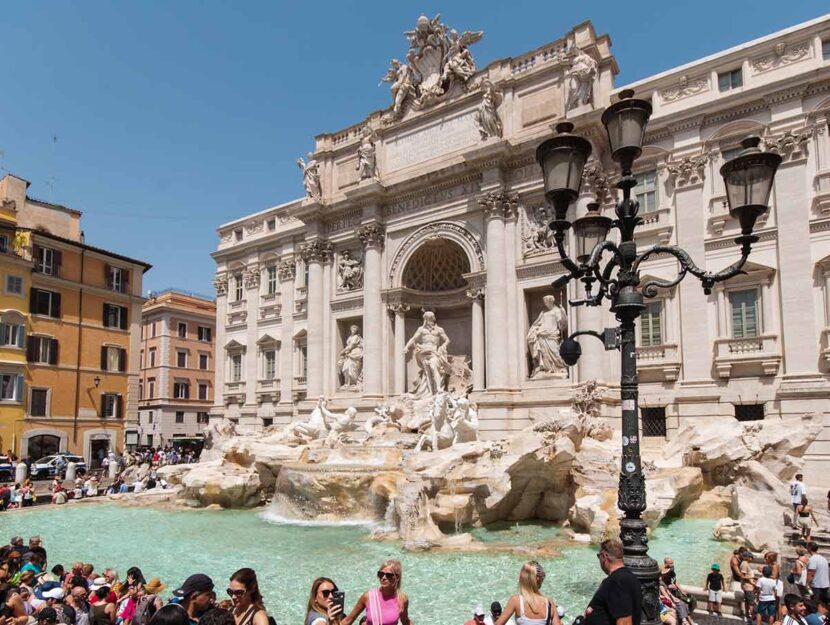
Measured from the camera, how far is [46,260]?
105 ft

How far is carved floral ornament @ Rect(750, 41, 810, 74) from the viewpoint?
1838 centimetres

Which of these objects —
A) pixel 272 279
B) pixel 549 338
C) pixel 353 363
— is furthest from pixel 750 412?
pixel 272 279

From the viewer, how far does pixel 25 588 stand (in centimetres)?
722

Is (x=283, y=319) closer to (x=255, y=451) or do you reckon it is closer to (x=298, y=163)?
(x=298, y=163)

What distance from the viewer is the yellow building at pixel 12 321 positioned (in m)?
29.1

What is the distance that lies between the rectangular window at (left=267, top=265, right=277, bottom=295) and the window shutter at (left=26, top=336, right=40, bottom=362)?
1147cm

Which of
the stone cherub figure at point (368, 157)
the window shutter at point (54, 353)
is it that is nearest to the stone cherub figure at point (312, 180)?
the stone cherub figure at point (368, 157)

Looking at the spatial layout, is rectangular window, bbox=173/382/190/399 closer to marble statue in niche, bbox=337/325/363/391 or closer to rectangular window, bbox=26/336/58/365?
rectangular window, bbox=26/336/58/365

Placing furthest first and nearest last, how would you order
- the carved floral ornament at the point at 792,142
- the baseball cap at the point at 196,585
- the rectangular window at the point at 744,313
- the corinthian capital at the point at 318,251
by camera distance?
the corinthian capital at the point at 318,251, the rectangular window at the point at 744,313, the carved floral ornament at the point at 792,142, the baseball cap at the point at 196,585

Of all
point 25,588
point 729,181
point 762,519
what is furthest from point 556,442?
point 25,588

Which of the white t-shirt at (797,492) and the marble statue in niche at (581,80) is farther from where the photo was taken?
the marble statue in niche at (581,80)

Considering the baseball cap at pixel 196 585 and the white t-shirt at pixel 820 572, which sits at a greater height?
the baseball cap at pixel 196 585

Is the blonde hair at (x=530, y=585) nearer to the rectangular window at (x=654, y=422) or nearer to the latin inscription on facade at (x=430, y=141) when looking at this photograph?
the rectangular window at (x=654, y=422)

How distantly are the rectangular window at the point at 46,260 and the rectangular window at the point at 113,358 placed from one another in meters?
4.72
